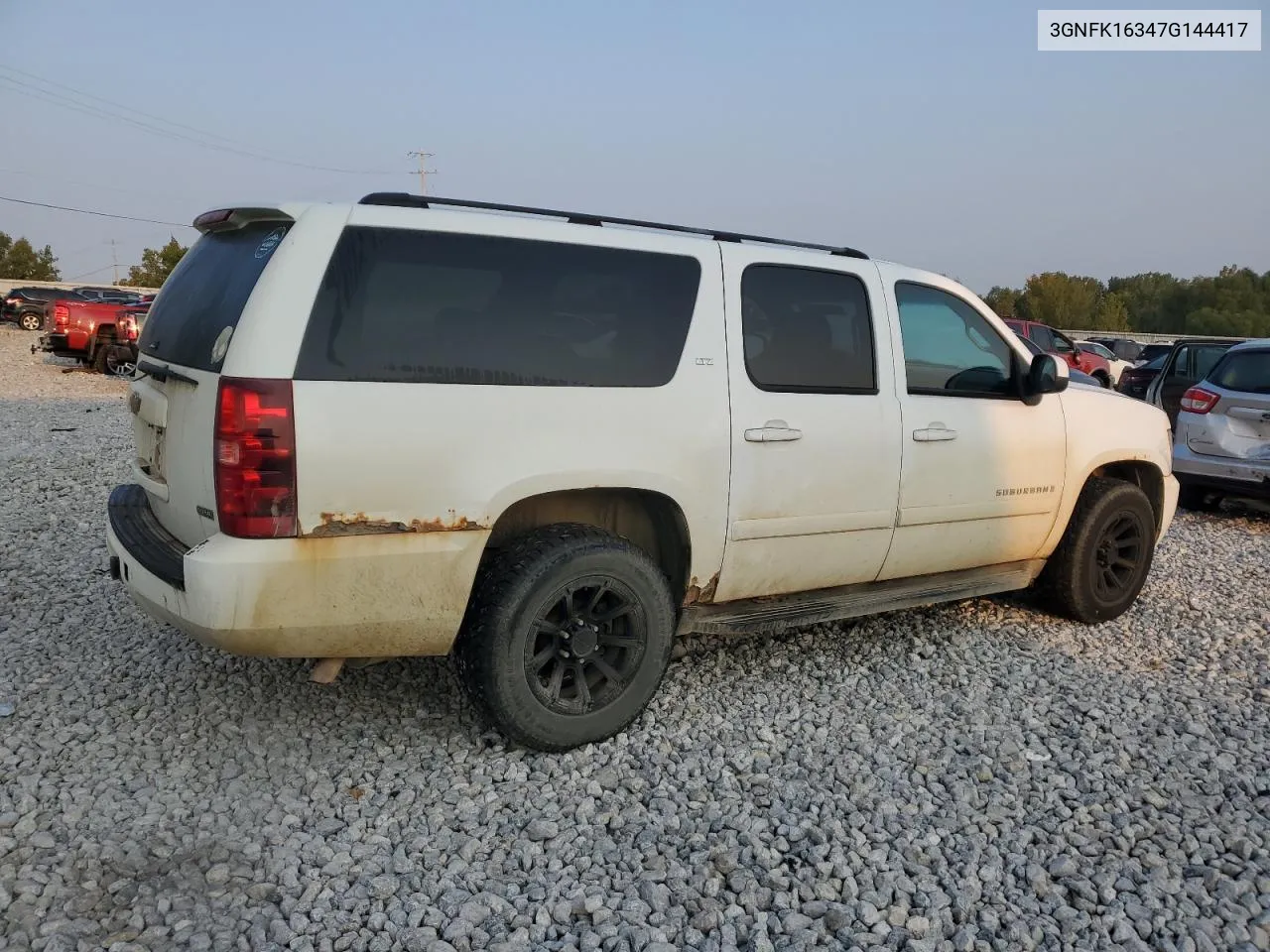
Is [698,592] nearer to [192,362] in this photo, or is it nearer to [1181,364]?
[192,362]

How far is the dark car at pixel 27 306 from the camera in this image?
35.0 m

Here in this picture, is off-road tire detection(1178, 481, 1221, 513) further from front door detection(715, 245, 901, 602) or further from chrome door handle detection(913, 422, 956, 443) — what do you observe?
front door detection(715, 245, 901, 602)

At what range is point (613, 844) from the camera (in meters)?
2.99

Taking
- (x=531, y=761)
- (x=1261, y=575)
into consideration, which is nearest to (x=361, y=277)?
(x=531, y=761)

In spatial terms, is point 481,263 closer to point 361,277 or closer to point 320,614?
point 361,277

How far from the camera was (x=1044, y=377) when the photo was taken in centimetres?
457

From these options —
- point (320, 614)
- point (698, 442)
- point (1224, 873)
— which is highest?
point (698, 442)

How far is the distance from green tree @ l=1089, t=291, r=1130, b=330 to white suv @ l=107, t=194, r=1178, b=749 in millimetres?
73643

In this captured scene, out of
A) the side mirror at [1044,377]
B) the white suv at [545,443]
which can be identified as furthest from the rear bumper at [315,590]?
the side mirror at [1044,377]

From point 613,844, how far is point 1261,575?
564 cm

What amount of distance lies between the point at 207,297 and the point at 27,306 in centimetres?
3902

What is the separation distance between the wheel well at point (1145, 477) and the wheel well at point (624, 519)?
2.92 meters

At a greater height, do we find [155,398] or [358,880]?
[155,398]

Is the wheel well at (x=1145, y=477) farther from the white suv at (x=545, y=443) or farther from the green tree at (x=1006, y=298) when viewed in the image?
the green tree at (x=1006, y=298)
